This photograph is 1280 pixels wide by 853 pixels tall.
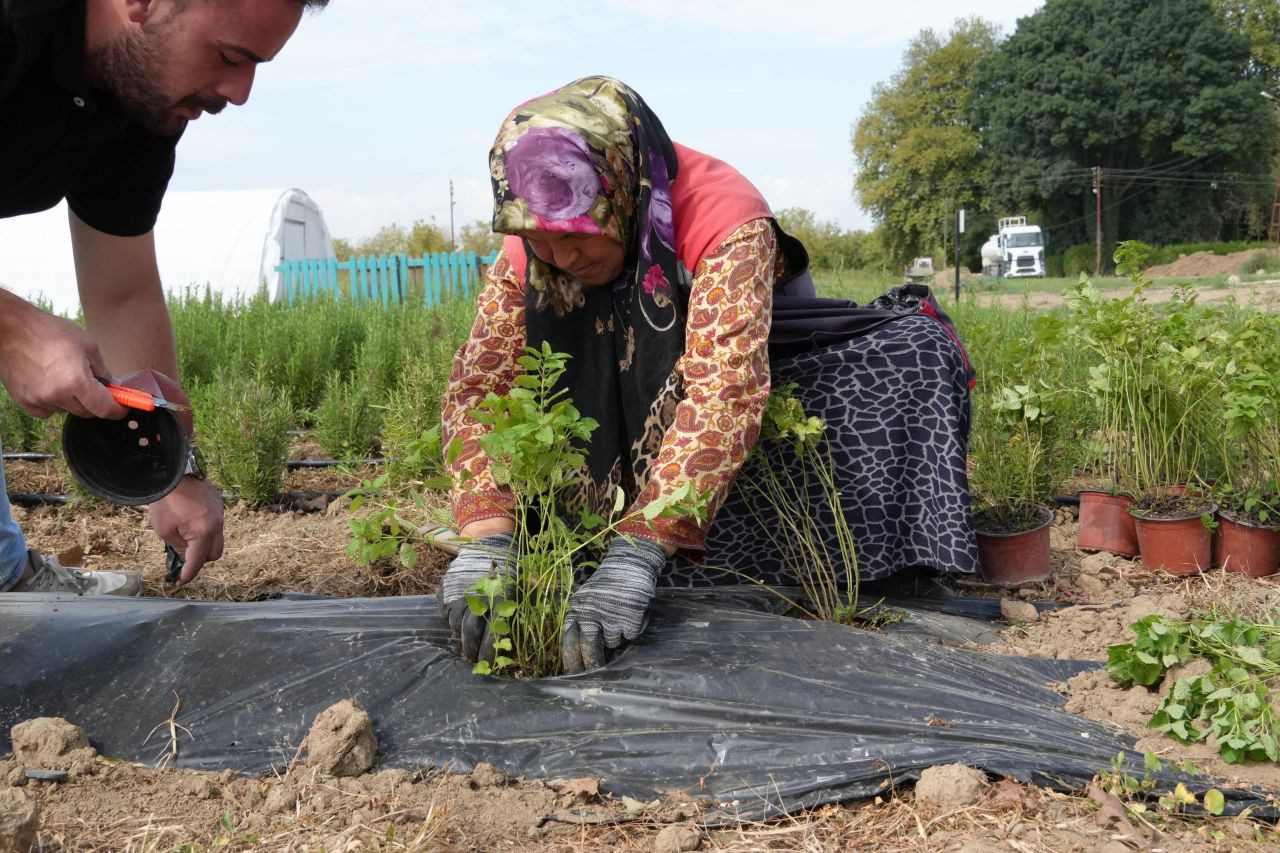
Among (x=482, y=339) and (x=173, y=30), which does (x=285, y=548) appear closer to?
(x=482, y=339)

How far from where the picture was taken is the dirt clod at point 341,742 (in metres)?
1.70

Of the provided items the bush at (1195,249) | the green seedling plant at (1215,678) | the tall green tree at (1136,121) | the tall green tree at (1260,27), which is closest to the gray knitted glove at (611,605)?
the green seedling plant at (1215,678)

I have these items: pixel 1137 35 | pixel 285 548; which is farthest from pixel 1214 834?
pixel 1137 35

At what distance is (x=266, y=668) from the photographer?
1.97 m

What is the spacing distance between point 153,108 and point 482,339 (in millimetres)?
894

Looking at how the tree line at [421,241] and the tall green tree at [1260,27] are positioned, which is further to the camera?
the tall green tree at [1260,27]

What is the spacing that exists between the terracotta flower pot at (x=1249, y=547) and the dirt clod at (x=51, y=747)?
112 inches

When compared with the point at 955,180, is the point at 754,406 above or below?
below

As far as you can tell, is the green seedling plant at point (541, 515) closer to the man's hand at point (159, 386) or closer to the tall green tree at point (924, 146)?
the man's hand at point (159, 386)

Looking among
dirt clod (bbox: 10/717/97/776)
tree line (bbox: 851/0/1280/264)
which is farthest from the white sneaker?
tree line (bbox: 851/0/1280/264)

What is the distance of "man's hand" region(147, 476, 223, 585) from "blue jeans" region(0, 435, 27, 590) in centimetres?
56

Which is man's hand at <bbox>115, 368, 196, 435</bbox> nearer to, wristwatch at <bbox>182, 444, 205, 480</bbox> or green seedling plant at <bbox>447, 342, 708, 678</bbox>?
wristwatch at <bbox>182, 444, 205, 480</bbox>

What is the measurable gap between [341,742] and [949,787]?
3.28 feet

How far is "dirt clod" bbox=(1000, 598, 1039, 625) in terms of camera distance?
8.32ft
